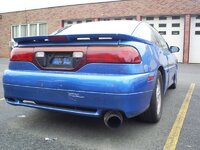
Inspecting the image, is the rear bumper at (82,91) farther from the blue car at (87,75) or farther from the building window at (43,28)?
the building window at (43,28)

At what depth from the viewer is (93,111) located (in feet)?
11.0

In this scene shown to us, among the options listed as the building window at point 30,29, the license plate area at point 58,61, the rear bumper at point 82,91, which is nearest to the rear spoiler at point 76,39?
the license plate area at point 58,61

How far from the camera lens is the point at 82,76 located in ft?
10.9

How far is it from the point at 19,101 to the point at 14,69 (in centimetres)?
42

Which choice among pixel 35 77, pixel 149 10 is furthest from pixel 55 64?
pixel 149 10

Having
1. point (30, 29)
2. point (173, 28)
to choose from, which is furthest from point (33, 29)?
point (173, 28)

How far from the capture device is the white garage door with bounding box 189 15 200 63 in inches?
706

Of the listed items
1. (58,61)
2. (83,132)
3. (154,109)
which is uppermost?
(58,61)

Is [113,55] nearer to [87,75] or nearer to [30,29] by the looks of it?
[87,75]

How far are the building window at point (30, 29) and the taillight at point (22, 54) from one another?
66.7ft

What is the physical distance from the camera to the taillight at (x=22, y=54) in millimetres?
3705

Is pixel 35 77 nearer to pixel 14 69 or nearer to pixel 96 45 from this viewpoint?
pixel 14 69

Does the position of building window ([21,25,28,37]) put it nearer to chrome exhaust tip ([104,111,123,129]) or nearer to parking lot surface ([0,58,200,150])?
parking lot surface ([0,58,200,150])

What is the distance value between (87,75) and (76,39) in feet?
1.55
